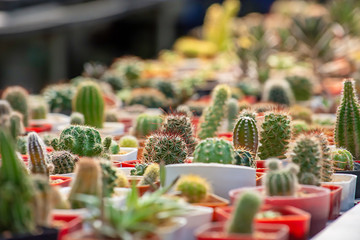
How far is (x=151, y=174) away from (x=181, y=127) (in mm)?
1042

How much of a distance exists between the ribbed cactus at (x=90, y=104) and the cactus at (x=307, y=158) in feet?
9.49

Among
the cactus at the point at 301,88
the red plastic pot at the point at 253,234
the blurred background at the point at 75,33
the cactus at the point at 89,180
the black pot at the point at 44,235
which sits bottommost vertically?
the black pot at the point at 44,235

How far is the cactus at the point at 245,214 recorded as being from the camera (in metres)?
2.59

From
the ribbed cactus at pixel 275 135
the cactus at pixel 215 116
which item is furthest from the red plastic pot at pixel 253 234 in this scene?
the cactus at pixel 215 116

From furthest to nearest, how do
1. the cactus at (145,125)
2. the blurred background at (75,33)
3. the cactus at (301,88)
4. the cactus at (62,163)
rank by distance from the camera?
the blurred background at (75,33)
the cactus at (301,88)
the cactus at (145,125)
the cactus at (62,163)

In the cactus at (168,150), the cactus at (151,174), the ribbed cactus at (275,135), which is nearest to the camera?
the cactus at (151,174)

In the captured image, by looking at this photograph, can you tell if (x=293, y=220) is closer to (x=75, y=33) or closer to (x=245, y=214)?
(x=245, y=214)

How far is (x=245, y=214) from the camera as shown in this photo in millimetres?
2596

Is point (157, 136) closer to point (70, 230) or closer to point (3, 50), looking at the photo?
point (70, 230)

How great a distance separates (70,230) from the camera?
255 centimetres

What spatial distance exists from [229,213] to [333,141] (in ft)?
7.08

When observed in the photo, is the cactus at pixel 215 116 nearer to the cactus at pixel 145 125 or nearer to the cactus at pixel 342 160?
the cactus at pixel 145 125

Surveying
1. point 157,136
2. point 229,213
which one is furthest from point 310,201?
point 157,136

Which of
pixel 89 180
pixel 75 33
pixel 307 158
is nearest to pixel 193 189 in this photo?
pixel 89 180
